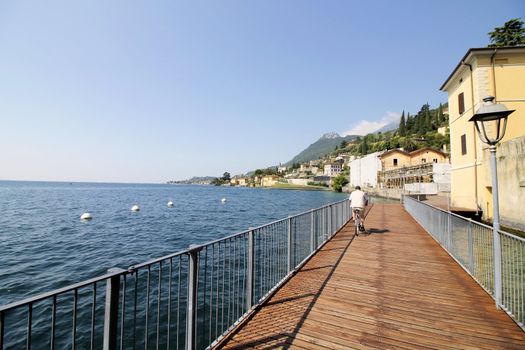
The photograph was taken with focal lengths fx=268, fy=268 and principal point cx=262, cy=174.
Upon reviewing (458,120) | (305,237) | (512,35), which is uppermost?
(512,35)

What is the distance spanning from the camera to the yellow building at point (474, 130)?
1400 centimetres

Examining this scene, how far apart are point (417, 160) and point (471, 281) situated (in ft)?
209

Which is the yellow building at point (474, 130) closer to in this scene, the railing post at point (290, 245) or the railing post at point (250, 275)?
the railing post at point (290, 245)

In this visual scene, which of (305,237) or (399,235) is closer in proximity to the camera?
(305,237)

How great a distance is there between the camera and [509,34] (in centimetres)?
3338

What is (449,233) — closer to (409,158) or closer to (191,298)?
(191,298)

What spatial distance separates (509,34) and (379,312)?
45.6 m

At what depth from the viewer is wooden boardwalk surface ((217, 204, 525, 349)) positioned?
3.43 metres

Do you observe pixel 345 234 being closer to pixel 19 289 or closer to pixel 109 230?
pixel 19 289

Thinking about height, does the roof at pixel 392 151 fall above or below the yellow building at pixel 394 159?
above

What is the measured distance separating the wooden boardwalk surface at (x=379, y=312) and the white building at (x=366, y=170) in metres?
63.4

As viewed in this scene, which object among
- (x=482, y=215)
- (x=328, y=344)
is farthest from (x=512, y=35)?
(x=328, y=344)

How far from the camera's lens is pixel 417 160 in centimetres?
6078

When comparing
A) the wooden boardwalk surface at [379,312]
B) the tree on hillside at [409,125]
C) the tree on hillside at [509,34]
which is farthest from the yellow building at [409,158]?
the wooden boardwalk surface at [379,312]
